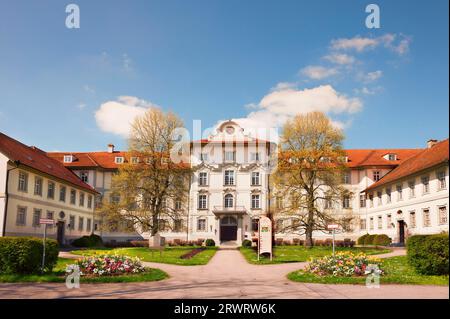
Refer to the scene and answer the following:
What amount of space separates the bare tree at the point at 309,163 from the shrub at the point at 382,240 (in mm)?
4309

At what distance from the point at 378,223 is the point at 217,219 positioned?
17.8 meters

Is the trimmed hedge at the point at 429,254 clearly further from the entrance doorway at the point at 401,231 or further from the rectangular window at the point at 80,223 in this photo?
the rectangular window at the point at 80,223

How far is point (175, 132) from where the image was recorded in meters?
39.7

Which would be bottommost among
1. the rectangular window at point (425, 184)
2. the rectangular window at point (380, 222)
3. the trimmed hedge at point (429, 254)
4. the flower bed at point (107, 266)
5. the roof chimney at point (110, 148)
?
the flower bed at point (107, 266)

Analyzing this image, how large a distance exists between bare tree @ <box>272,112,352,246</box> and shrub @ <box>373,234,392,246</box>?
431 centimetres

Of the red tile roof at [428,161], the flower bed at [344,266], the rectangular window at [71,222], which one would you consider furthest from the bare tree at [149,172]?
the flower bed at [344,266]

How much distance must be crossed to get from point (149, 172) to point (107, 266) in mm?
24071

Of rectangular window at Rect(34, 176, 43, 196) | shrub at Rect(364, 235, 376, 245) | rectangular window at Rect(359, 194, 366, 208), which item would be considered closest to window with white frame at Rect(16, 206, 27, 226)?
rectangular window at Rect(34, 176, 43, 196)

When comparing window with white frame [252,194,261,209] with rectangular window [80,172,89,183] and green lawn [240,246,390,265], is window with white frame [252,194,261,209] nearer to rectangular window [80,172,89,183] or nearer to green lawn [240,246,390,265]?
green lawn [240,246,390,265]

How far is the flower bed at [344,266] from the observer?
14836 millimetres

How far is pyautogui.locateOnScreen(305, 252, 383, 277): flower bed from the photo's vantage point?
584 inches
